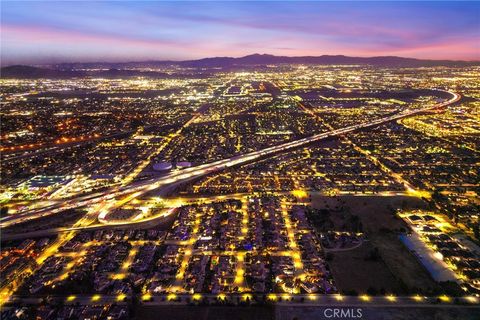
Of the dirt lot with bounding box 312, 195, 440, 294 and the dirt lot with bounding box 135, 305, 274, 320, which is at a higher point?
the dirt lot with bounding box 312, 195, 440, 294

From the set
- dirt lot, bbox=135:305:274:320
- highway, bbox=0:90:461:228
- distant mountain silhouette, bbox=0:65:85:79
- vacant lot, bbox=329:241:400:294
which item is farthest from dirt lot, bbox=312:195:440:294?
distant mountain silhouette, bbox=0:65:85:79

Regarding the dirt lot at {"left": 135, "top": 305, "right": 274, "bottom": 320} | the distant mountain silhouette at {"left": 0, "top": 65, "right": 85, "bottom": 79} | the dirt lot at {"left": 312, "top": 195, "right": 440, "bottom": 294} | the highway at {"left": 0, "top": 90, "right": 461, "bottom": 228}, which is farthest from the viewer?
the distant mountain silhouette at {"left": 0, "top": 65, "right": 85, "bottom": 79}

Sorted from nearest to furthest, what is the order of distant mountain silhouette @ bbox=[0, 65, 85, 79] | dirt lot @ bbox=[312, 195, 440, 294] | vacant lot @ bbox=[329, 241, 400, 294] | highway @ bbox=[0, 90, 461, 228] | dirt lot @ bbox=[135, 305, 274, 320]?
1. dirt lot @ bbox=[135, 305, 274, 320]
2. vacant lot @ bbox=[329, 241, 400, 294]
3. dirt lot @ bbox=[312, 195, 440, 294]
4. highway @ bbox=[0, 90, 461, 228]
5. distant mountain silhouette @ bbox=[0, 65, 85, 79]

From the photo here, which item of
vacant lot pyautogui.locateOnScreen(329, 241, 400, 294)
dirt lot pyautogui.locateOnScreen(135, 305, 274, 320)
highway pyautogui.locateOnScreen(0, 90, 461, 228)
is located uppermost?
highway pyautogui.locateOnScreen(0, 90, 461, 228)

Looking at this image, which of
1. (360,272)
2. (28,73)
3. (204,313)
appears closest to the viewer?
(204,313)

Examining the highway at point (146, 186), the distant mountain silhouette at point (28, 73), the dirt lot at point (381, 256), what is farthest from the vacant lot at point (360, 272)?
the distant mountain silhouette at point (28, 73)

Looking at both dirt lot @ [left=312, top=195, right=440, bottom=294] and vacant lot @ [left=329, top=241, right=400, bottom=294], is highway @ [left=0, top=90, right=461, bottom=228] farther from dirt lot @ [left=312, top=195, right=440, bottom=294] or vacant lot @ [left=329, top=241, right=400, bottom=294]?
vacant lot @ [left=329, top=241, right=400, bottom=294]

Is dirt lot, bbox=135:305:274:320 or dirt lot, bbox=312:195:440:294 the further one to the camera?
dirt lot, bbox=312:195:440:294

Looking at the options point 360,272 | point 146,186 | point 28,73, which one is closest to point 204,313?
point 360,272

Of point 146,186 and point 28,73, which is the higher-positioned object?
point 28,73

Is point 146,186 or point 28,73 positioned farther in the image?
point 28,73

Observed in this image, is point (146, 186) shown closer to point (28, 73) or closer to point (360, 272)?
point (360, 272)
